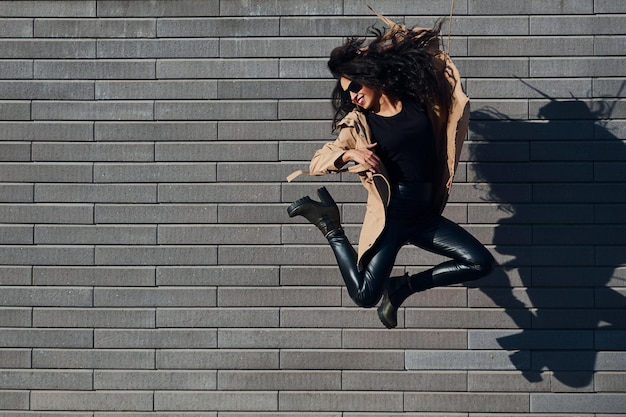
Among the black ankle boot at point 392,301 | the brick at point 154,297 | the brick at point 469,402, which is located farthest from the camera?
the brick at point 154,297

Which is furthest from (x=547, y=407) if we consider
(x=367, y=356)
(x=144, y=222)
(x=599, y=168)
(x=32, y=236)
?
(x=32, y=236)

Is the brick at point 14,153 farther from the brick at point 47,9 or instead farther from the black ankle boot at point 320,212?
Answer: the black ankle boot at point 320,212

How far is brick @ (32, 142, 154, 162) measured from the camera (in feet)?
18.7

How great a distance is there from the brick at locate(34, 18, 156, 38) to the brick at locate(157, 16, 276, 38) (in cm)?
10

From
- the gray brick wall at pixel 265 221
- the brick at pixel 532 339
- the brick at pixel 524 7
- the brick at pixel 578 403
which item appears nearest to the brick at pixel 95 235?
the gray brick wall at pixel 265 221

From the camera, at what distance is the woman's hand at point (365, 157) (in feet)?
15.5

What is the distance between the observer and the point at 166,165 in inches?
224

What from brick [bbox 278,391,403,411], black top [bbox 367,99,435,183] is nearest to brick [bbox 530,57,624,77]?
black top [bbox 367,99,435,183]

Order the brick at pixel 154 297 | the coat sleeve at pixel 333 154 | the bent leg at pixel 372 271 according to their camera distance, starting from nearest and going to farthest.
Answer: the coat sleeve at pixel 333 154 < the bent leg at pixel 372 271 < the brick at pixel 154 297

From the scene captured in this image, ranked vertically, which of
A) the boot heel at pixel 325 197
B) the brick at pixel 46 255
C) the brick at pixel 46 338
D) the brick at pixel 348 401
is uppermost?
the boot heel at pixel 325 197

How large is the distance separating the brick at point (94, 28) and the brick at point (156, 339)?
6.22 ft

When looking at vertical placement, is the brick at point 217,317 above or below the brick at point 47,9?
below

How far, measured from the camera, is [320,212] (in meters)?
5.13

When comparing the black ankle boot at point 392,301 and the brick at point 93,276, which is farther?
the brick at point 93,276
